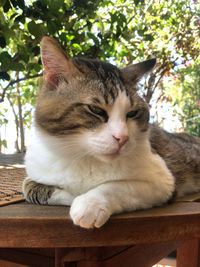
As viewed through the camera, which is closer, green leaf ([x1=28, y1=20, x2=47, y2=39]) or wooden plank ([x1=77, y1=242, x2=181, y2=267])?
wooden plank ([x1=77, y1=242, x2=181, y2=267])

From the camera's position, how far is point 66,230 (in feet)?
2.08

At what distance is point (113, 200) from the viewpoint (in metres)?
0.74

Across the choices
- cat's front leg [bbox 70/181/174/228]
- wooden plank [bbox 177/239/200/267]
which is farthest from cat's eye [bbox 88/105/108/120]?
wooden plank [bbox 177/239/200/267]

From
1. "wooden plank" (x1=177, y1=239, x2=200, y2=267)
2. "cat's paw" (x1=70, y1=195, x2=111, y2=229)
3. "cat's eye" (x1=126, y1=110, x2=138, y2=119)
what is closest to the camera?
"cat's paw" (x1=70, y1=195, x2=111, y2=229)

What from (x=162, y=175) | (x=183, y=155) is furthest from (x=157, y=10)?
(x=162, y=175)

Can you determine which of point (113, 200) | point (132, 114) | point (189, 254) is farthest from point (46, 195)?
point (189, 254)

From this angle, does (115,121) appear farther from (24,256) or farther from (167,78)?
(167,78)

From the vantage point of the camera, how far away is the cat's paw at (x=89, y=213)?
63 cm

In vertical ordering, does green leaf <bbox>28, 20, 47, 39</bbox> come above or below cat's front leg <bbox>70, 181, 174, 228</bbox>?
above

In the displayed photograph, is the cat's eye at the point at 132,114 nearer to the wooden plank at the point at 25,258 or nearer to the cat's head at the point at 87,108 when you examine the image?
the cat's head at the point at 87,108

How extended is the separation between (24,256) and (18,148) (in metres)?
2.32

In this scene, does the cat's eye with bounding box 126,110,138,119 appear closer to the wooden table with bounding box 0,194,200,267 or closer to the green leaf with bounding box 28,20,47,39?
the wooden table with bounding box 0,194,200,267

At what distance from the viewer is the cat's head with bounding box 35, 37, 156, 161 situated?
83 cm

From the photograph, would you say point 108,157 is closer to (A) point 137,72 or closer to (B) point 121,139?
(B) point 121,139
